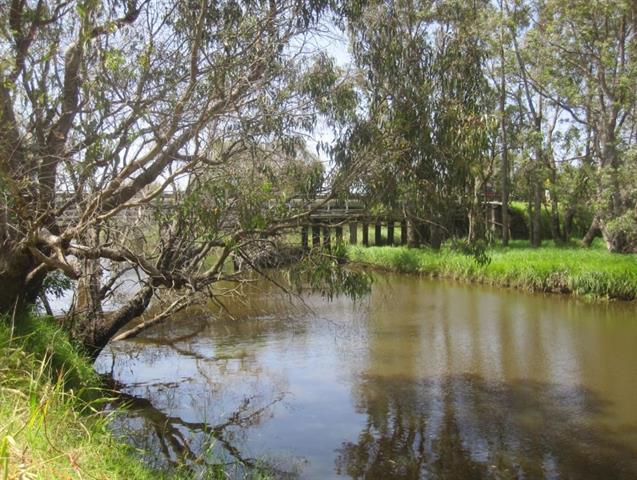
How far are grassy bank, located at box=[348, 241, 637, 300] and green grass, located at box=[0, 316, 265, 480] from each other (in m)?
9.72

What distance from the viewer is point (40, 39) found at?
285 inches

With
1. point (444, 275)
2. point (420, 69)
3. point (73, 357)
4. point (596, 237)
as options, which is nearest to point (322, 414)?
point (73, 357)

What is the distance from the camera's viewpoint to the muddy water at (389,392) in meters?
6.79

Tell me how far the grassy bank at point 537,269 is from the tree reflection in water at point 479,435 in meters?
6.03

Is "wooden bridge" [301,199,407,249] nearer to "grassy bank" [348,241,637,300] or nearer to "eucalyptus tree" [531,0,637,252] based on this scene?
"grassy bank" [348,241,637,300]

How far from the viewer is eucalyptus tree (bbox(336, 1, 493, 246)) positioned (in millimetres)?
7633

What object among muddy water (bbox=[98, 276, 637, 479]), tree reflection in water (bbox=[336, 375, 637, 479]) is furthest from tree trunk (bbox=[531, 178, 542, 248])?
tree reflection in water (bbox=[336, 375, 637, 479])

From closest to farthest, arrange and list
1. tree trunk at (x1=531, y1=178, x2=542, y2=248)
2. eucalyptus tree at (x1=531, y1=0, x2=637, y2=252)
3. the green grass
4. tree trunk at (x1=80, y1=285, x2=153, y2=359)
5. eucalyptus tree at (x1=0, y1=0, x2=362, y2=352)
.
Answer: the green grass < eucalyptus tree at (x1=0, y1=0, x2=362, y2=352) < tree trunk at (x1=80, y1=285, x2=153, y2=359) < eucalyptus tree at (x1=531, y1=0, x2=637, y2=252) < tree trunk at (x1=531, y1=178, x2=542, y2=248)

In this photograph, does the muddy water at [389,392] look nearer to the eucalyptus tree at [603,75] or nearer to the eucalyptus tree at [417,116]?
the eucalyptus tree at [417,116]

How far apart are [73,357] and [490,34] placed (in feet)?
60.3

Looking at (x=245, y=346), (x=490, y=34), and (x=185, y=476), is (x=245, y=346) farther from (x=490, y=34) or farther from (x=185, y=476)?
(x=490, y=34)

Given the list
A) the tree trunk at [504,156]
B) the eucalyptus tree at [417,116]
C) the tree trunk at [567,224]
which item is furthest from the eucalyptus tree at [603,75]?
the eucalyptus tree at [417,116]

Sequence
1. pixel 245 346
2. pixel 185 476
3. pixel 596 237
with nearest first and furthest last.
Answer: pixel 185 476 < pixel 245 346 < pixel 596 237

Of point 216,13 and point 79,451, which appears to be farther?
point 216,13
